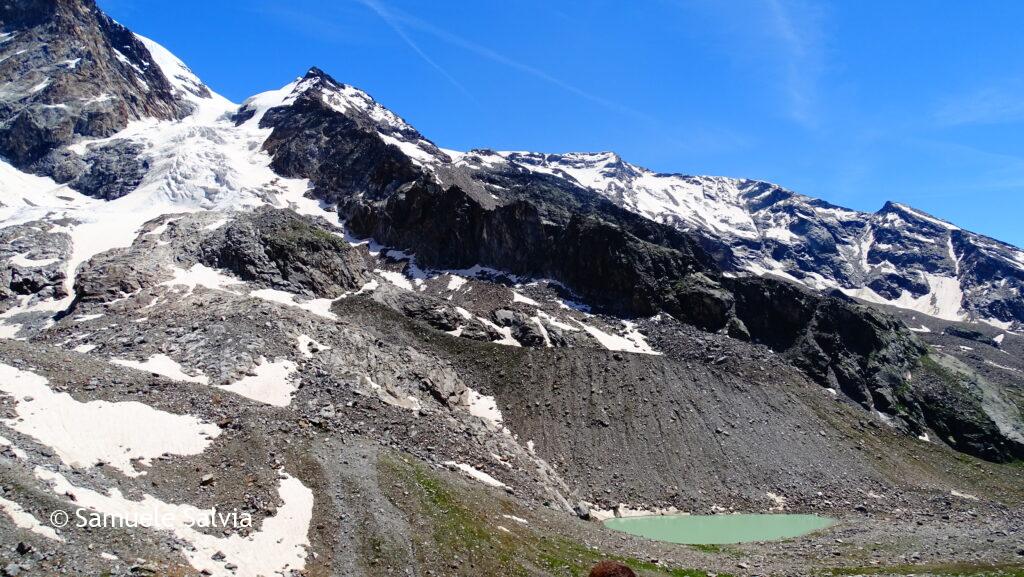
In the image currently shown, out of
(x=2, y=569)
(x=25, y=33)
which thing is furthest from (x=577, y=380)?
(x=25, y=33)

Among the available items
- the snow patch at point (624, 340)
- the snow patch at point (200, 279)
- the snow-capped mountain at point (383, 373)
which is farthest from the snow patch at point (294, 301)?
the snow patch at point (624, 340)

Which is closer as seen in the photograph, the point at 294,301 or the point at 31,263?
the point at 31,263

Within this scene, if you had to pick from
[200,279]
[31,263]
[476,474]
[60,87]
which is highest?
[60,87]

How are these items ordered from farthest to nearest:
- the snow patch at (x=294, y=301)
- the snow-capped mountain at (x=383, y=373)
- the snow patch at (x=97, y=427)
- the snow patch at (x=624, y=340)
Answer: the snow patch at (x=624, y=340) → the snow patch at (x=294, y=301) → the snow-capped mountain at (x=383, y=373) → the snow patch at (x=97, y=427)

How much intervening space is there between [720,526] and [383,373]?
107ft

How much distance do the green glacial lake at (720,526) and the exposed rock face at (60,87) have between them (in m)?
126

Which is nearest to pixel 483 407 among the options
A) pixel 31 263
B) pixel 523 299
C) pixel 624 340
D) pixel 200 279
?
pixel 624 340

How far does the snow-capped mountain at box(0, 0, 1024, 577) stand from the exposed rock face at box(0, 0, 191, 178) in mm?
743

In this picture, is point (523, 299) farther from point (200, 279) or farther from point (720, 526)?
point (720, 526)

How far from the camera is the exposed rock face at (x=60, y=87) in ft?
413

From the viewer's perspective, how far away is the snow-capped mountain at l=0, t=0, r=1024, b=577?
1037 inches

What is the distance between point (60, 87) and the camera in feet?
449

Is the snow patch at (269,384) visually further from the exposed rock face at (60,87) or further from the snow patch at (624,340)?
the exposed rock face at (60,87)

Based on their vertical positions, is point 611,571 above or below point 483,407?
below
